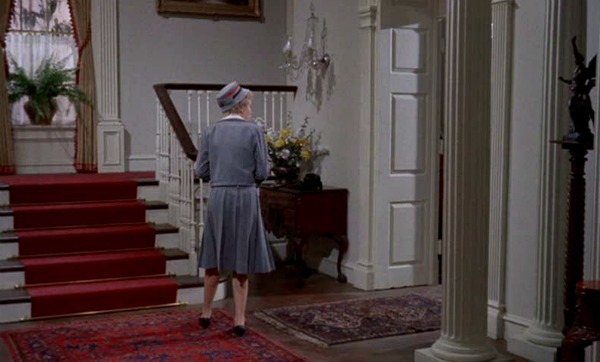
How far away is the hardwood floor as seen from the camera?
5074mm

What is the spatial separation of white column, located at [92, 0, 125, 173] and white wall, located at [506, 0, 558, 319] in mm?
4621

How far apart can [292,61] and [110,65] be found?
1.92 m

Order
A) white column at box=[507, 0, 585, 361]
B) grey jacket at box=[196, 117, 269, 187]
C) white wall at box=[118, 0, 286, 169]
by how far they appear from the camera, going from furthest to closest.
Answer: white wall at box=[118, 0, 286, 169]
grey jacket at box=[196, 117, 269, 187]
white column at box=[507, 0, 585, 361]

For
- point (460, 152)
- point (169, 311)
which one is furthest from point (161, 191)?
point (460, 152)

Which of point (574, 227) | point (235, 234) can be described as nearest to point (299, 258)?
point (235, 234)

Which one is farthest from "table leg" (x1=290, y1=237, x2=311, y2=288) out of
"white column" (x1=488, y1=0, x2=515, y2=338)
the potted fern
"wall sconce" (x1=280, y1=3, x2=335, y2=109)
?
the potted fern

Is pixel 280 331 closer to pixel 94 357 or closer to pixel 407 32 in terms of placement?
pixel 94 357

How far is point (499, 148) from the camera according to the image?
5328mm

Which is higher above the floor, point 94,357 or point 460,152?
point 460,152

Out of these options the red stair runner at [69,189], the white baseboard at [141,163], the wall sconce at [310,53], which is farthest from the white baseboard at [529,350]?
the white baseboard at [141,163]

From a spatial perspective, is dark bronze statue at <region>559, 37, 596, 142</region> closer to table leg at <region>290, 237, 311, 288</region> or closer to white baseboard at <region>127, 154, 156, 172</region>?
table leg at <region>290, 237, 311, 288</region>

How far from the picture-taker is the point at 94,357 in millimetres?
4926

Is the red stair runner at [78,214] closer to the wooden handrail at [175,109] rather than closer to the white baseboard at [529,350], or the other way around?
the wooden handrail at [175,109]

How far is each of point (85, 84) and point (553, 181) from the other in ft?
17.3
